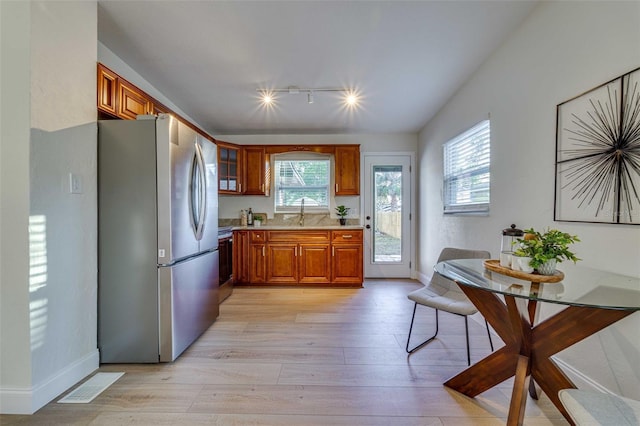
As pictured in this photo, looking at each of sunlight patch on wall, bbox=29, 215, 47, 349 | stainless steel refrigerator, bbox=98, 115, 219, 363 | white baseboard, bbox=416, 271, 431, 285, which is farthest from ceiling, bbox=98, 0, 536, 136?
white baseboard, bbox=416, 271, 431, 285

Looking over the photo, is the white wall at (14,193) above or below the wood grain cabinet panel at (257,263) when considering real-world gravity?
above

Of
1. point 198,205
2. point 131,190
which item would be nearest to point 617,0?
point 198,205

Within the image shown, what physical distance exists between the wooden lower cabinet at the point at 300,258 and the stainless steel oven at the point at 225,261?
0.62 feet

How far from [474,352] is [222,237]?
2.98 m

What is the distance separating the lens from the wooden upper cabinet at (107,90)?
193 centimetres

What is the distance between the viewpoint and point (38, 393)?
5.02 feet

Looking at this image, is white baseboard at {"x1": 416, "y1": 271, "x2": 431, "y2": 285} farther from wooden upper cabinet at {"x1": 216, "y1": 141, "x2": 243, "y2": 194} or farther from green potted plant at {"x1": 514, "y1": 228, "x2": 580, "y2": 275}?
wooden upper cabinet at {"x1": 216, "y1": 141, "x2": 243, "y2": 194}

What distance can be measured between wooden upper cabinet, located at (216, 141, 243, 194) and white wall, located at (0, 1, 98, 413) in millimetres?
2140

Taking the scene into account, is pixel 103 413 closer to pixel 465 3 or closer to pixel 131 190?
pixel 131 190

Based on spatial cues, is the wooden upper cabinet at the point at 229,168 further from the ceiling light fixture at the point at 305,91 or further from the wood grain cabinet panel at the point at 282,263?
the ceiling light fixture at the point at 305,91

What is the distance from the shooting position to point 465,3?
5.95 ft

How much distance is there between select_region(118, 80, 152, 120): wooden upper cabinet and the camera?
82.3 inches

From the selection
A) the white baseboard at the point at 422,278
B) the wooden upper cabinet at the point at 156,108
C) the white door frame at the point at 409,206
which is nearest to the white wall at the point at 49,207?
the wooden upper cabinet at the point at 156,108

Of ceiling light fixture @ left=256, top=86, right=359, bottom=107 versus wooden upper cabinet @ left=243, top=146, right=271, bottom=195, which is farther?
wooden upper cabinet @ left=243, top=146, right=271, bottom=195
